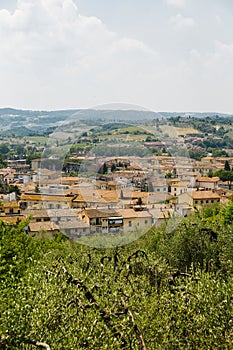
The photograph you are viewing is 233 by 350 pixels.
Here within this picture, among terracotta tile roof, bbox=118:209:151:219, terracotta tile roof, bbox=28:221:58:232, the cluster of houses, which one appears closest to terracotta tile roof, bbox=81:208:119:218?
the cluster of houses

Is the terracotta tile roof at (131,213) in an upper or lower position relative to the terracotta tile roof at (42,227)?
upper

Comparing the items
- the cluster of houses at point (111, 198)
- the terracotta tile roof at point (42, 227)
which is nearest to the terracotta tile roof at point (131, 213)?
→ the cluster of houses at point (111, 198)

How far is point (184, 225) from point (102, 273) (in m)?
5.60

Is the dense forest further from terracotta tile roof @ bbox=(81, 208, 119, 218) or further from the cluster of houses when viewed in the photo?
the cluster of houses

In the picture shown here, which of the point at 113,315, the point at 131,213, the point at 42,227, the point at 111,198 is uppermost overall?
the point at 113,315

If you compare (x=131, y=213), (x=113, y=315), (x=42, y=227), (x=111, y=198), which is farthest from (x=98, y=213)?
(x=113, y=315)

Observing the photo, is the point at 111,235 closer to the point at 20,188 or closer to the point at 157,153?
the point at 157,153

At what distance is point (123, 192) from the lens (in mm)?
22422

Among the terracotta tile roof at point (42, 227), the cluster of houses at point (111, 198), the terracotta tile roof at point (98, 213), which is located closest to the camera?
the terracotta tile roof at point (98, 213)

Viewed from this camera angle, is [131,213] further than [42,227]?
No

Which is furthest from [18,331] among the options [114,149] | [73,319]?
[114,149]

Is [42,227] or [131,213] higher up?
[131,213]

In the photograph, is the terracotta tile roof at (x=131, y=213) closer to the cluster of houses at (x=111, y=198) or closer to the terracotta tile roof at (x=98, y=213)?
the cluster of houses at (x=111, y=198)

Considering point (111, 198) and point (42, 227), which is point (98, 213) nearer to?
point (111, 198)
